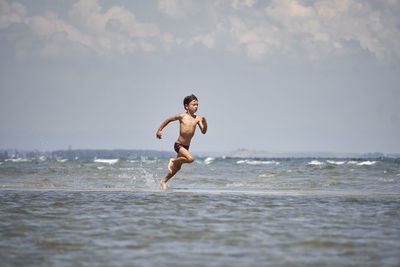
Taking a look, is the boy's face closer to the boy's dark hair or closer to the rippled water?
the boy's dark hair

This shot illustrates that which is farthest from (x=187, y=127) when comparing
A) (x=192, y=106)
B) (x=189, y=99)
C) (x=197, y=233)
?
(x=197, y=233)

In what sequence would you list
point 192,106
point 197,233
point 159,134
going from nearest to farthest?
point 197,233
point 159,134
point 192,106

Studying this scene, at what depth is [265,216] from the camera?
5672 mm

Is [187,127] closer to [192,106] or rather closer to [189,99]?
[192,106]

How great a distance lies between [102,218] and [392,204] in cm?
422

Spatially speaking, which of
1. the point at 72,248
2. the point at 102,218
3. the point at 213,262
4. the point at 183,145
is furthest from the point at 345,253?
the point at 183,145

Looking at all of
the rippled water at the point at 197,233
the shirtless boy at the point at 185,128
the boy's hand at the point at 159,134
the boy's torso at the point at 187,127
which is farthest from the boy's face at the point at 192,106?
the rippled water at the point at 197,233

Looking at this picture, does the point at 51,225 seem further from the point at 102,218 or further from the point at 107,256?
the point at 107,256

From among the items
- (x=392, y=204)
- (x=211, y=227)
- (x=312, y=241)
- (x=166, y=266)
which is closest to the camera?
(x=166, y=266)

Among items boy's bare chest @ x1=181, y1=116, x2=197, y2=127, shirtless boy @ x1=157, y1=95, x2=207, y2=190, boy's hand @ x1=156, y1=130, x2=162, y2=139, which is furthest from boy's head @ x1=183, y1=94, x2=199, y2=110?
boy's hand @ x1=156, y1=130, x2=162, y2=139

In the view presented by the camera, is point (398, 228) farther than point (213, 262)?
Yes

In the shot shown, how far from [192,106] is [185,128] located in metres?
0.48

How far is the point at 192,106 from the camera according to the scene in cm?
1026

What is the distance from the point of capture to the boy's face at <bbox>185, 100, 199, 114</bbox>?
1026 cm
